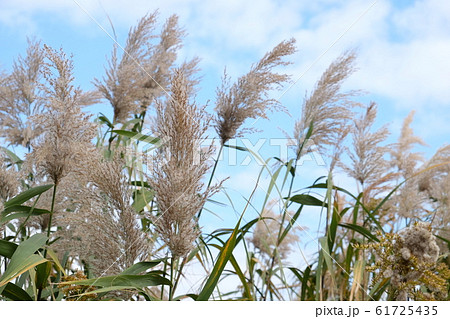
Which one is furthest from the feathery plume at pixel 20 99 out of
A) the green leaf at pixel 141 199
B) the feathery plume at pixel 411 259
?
the feathery plume at pixel 411 259

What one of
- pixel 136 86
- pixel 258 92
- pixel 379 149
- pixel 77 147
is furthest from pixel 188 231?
pixel 379 149

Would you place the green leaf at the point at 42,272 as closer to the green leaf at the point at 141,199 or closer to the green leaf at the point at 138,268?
the green leaf at the point at 138,268

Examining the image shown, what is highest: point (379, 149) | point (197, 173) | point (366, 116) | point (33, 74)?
point (33, 74)

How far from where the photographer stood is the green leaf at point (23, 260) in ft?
4.95

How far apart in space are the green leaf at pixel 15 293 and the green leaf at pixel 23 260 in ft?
0.51

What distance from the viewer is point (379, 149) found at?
10.6 feet

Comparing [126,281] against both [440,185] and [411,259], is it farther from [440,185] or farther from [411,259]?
[440,185]

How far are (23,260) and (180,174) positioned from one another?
0.59 metres

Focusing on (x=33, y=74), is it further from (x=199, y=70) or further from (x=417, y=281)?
(x=417, y=281)

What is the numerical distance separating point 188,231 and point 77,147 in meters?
0.55

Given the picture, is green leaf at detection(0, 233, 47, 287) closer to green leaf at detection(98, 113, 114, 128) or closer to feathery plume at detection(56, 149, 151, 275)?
feathery plume at detection(56, 149, 151, 275)

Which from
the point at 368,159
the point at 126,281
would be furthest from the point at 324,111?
the point at 126,281

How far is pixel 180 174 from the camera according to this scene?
1544mm

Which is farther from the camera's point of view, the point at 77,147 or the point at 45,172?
the point at 45,172
